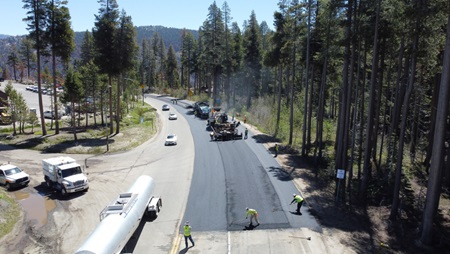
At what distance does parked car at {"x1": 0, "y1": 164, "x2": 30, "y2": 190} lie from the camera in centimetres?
2708

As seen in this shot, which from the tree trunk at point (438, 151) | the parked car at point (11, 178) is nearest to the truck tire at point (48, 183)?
the parked car at point (11, 178)

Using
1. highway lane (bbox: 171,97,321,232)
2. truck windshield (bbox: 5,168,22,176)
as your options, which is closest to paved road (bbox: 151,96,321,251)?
highway lane (bbox: 171,97,321,232)

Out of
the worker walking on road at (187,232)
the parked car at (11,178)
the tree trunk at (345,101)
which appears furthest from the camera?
the parked car at (11,178)

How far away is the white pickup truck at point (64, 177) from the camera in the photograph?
2534 centimetres

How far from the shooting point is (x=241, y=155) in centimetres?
3519

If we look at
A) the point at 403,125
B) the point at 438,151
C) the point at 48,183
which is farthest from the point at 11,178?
the point at 438,151

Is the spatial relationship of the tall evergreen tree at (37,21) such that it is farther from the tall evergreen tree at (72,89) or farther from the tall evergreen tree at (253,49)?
the tall evergreen tree at (253,49)

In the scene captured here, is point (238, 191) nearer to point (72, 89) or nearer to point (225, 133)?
point (225, 133)

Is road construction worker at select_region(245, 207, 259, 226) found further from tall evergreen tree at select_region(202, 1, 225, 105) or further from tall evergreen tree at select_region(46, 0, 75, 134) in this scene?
tall evergreen tree at select_region(202, 1, 225, 105)

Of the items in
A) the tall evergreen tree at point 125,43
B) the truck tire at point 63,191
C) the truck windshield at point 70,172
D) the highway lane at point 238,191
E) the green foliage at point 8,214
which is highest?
the tall evergreen tree at point 125,43

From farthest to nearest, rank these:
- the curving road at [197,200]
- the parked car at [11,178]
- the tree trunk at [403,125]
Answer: the parked car at [11,178] < the tree trunk at [403,125] < the curving road at [197,200]

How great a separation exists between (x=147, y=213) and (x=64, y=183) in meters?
8.76

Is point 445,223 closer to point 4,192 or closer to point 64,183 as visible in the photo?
point 64,183

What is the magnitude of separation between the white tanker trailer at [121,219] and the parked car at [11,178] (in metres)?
12.7
